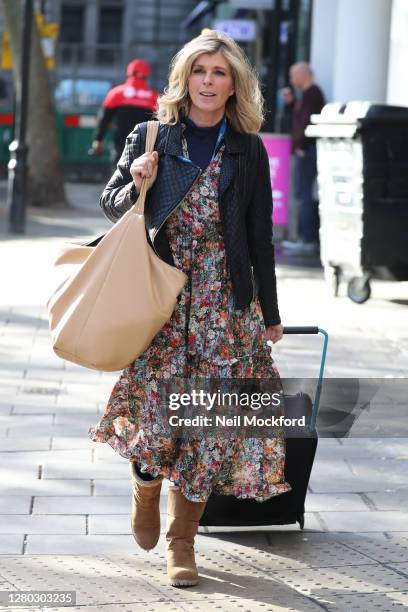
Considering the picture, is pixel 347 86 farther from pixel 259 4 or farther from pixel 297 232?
pixel 259 4

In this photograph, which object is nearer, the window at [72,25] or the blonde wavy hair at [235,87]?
the blonde wavy hair at [235,87]

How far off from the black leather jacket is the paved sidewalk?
2.77 feet

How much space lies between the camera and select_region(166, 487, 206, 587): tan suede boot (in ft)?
14.0

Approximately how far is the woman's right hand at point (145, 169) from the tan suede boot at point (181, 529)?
0.99m

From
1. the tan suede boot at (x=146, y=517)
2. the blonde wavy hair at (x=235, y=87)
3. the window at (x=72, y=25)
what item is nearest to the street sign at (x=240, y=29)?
the blonde wavy hair at (x=235, y=87)

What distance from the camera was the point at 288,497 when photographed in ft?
Result: 15.2

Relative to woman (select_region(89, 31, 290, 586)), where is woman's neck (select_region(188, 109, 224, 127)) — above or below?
above

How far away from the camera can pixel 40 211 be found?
18.7 m

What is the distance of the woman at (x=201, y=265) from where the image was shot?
425 cm

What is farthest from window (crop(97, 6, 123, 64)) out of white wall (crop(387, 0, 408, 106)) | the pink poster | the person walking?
white wall (crop(387, 0, 408, 106))

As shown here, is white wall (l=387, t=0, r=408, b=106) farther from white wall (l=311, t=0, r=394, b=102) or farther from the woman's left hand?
the woman's left hand

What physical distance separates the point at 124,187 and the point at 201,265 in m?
0.37

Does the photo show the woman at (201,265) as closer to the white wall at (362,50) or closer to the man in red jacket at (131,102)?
the white wall at (362,50)

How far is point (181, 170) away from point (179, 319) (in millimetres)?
474
